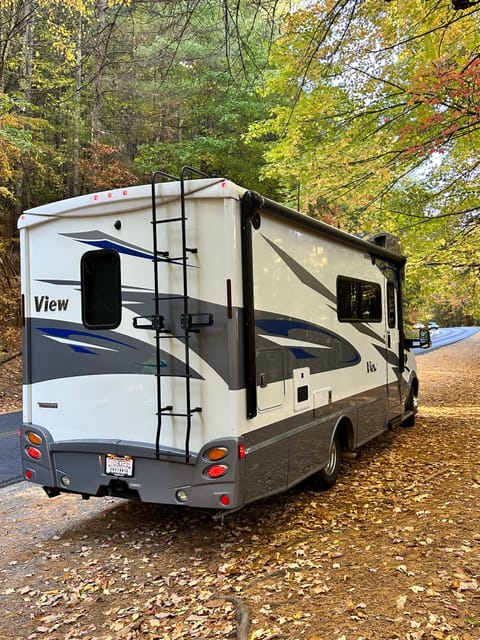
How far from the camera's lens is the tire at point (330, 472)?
5398mm

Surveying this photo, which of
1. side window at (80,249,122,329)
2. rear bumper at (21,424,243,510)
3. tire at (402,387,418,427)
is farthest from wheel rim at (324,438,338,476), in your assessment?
tire at (402,387,418,427)

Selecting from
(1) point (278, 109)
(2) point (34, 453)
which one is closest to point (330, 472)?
(2) point (34, 453)

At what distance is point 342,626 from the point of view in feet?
9.81

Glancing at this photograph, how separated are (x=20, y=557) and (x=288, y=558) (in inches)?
84.7

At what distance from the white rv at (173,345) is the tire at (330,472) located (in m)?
0.33

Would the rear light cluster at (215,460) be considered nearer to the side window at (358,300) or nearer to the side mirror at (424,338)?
the side window at (358,300)

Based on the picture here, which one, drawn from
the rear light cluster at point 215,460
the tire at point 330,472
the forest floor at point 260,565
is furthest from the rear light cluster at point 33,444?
the tire at point 330,472

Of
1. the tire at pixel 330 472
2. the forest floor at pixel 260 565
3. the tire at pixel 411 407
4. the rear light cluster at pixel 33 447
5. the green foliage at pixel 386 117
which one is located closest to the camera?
the forest floor at pixel 260 565

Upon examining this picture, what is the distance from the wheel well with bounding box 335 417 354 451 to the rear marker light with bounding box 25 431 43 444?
3125 millimetres

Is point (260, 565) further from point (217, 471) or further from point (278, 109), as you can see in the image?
point (278, 109)

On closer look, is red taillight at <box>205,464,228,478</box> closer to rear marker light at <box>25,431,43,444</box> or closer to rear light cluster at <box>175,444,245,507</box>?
rear light cluster at <box>175,444,245,507</box>

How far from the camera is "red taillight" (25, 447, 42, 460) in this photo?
15.0ft

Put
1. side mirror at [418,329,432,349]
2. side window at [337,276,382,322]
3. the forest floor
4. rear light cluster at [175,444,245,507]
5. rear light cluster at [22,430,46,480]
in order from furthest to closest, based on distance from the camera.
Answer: side mirror at [418,329,432,349] → side window at [337,276,382,322] → rear light cluster at [22,430,46,480] → rear light cluster at [175,444,245,507] → the forest floor

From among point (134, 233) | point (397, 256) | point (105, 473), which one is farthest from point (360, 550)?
point (397, 256)
